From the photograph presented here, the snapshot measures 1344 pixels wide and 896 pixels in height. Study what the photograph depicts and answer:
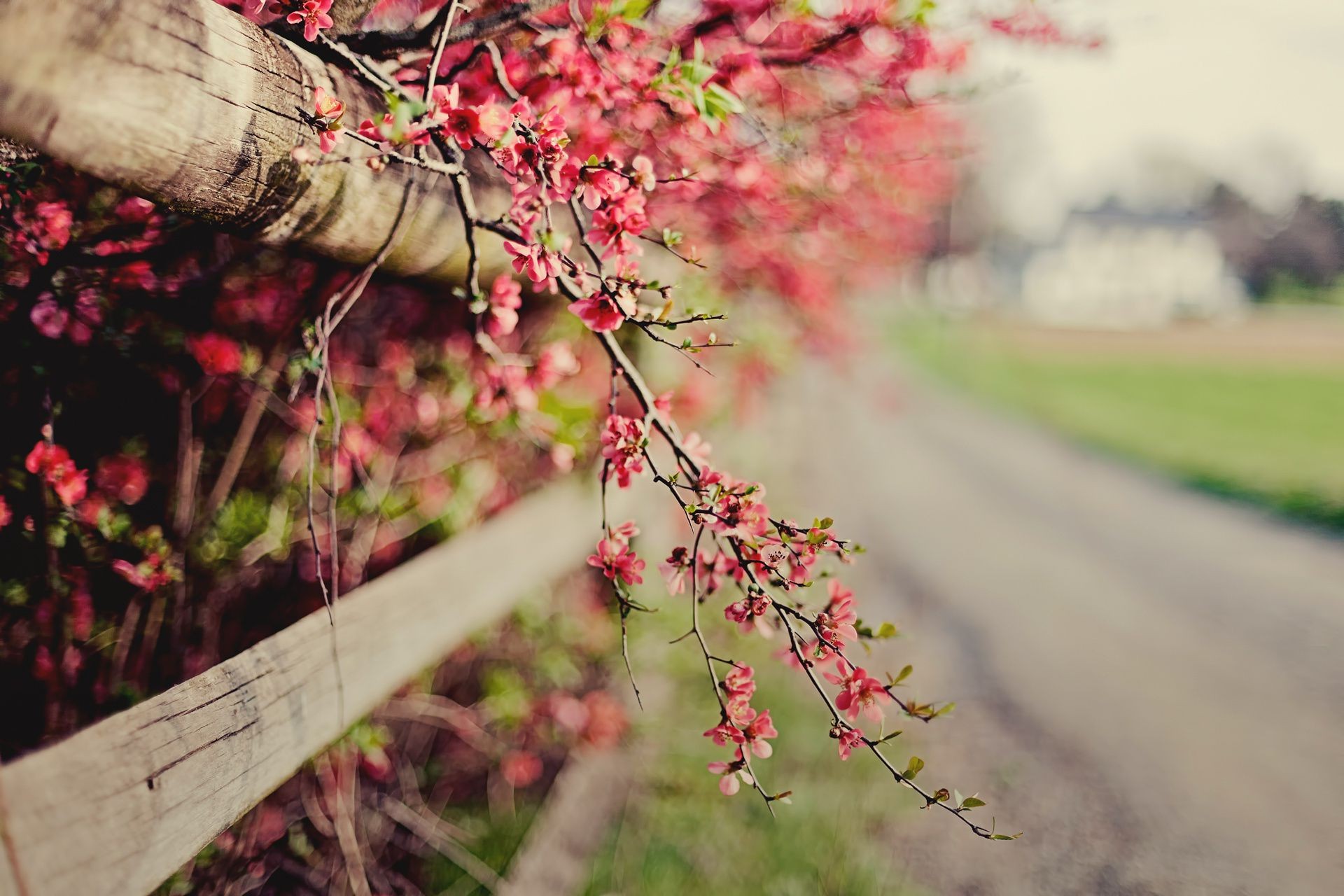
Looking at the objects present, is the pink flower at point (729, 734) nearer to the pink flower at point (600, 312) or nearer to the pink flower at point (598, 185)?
the pink flower at point (600, 312)

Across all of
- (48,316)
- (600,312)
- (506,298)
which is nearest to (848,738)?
(600,312)

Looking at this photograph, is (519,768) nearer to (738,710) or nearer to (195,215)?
(738,710)

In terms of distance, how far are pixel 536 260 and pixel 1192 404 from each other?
1952 cm

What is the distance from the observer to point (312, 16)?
1239 mm

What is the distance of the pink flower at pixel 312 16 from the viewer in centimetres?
124

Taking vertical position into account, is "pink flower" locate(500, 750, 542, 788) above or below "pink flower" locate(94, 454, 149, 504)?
below

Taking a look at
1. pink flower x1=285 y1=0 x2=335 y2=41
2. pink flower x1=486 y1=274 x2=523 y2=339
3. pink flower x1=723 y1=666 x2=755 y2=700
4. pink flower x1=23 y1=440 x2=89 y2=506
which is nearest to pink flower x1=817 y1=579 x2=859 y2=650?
pink flower x1=723 y1=666 x2=755 y2=700

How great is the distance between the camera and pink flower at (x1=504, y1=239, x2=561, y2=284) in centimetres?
131

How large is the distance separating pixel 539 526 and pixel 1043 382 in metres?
21.7

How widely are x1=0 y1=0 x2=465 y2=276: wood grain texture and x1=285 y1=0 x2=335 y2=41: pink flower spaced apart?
0.04m

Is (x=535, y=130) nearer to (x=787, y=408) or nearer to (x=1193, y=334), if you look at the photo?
(x=787, y=408)

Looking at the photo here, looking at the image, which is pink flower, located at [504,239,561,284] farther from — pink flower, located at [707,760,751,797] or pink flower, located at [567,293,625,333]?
pink flower, located at [707,760,751,797]

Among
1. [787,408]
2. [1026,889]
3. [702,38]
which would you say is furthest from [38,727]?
[787,408]

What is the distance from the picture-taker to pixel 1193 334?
38969 millimetres
